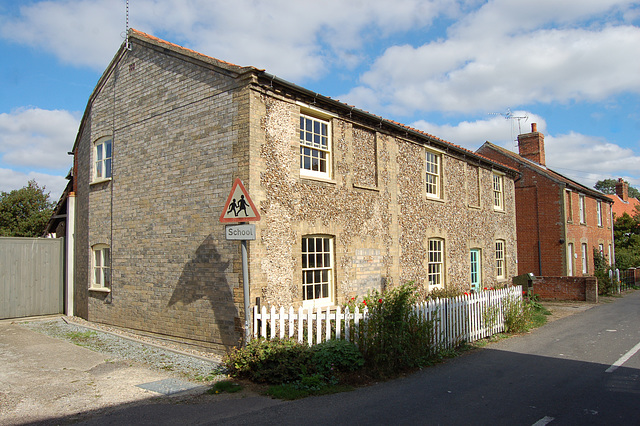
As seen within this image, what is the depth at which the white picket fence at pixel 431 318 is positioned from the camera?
327 inches

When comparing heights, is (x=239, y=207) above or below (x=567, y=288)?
above

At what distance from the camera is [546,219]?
2534 centimetres

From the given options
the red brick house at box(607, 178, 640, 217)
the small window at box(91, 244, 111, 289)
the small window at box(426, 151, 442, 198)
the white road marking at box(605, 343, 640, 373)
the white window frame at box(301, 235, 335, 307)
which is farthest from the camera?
the red brick house at box(607, 178, 640, 217)

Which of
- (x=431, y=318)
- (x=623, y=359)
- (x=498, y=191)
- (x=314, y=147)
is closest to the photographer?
(x=623, y=359)

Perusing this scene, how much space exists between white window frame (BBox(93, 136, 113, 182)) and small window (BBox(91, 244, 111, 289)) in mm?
2057

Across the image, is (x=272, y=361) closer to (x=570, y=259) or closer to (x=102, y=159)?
(x=102, y=159)

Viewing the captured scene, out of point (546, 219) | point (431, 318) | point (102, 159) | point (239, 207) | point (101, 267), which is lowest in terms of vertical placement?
point (431, 318)

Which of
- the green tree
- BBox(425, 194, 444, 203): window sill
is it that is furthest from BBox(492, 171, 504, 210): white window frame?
the green tree

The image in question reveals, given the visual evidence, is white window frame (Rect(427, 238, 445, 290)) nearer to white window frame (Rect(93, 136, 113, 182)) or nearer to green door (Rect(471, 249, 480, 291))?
green door (Rect(471, 249, 480, 291))

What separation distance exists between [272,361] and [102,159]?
30.3 feet

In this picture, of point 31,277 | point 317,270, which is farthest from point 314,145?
point 31,277

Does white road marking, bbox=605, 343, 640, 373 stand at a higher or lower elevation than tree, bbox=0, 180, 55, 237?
lower

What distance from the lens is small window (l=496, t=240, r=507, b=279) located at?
20263mm

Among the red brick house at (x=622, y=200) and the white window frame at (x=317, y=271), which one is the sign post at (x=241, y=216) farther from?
the red brick house at (x=622, y=200)
